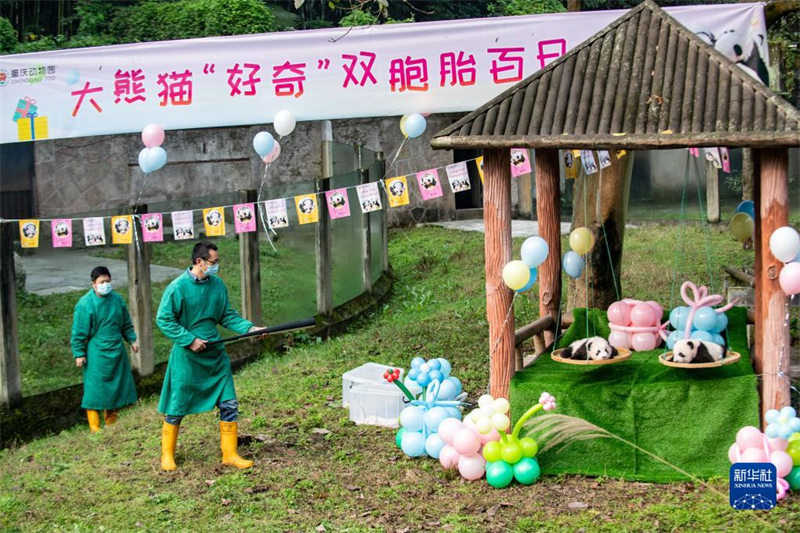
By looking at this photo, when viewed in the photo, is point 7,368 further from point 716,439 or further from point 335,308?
point 716,439

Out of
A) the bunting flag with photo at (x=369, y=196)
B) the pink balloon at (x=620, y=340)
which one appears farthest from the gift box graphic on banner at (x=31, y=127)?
the pink balloon at (x=620, y=340)

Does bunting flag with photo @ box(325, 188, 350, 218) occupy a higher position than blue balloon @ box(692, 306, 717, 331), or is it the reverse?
bunting flag with photo @ box(325, 188, 350, 218)

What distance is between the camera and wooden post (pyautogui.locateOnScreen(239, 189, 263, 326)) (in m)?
12.5

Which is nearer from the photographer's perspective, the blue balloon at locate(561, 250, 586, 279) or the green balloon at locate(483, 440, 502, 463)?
the green balloon at locate(483, 440, 502, 463)

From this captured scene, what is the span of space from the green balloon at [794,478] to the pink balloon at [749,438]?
287 millimetres

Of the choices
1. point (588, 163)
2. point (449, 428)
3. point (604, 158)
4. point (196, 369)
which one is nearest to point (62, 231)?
point (196, 369)

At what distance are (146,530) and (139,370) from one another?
4.74m

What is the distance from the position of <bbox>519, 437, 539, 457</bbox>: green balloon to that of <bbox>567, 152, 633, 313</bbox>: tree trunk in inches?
121

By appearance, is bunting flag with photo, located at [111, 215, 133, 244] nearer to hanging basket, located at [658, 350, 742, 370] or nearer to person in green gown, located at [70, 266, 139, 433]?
person in green gown, located at [70, 266, 139, 433]

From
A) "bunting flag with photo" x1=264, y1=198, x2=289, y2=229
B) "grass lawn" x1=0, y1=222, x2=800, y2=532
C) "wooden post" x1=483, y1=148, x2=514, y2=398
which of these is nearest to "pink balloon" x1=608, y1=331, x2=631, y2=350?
"wooden post" x1=483, y1=148, x2=514, y2=398

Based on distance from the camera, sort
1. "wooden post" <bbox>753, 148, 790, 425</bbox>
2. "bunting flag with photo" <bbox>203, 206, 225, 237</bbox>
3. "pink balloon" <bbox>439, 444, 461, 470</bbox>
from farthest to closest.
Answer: "bunting flag with photo" <bbox>203, 206, 225, 237</bbox> < "pink balloon" <bbox>439, 444, 461, 470</bbox> < "wooden post" <bbox>753, 148, 790, 425</bbox>

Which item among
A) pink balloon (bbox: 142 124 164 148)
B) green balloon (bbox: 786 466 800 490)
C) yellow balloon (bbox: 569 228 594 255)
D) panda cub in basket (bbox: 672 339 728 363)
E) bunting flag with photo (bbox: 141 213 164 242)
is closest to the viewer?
green balloon (bbox: 786 466 800 490)

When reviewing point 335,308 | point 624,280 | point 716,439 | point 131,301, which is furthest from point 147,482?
point 624,280

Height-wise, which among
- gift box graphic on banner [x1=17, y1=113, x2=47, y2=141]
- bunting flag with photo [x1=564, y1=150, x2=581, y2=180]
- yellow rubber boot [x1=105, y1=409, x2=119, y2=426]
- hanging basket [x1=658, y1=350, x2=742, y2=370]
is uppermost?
gift box graphic on banner [x1=17, y1=113, x2=47, y2=141]
